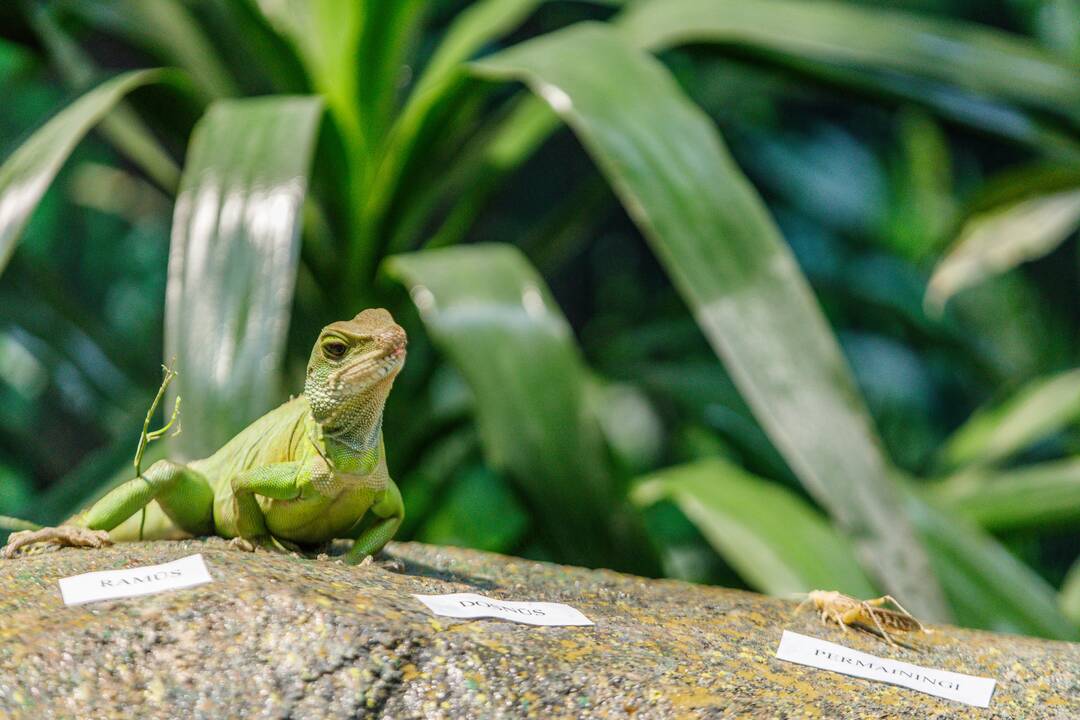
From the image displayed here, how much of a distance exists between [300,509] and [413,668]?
1.07ft

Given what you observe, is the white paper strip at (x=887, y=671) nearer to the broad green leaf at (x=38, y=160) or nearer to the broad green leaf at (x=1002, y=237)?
the broad green leaf at (x=38, y=160)

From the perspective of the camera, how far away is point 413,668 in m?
1.00

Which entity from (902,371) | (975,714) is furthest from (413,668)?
(902,371)

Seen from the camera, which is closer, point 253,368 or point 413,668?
point 413,668

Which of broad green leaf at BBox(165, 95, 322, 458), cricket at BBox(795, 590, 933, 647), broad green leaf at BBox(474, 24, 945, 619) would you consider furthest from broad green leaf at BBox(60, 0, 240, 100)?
cricket at BBox(795, 590, 933, 647)

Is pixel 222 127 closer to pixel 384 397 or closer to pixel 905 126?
pixel 384 397

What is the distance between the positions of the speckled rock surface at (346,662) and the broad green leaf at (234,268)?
0.21 metres

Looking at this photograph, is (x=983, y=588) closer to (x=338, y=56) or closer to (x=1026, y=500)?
(x=1026, y=500)

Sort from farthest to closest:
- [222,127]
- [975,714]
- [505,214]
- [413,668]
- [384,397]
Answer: [505,214] → [222,127] → [384,397] → [975,714] → [413,668]

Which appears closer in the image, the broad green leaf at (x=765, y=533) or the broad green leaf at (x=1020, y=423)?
the broad green leaf at (x=765, y=533)

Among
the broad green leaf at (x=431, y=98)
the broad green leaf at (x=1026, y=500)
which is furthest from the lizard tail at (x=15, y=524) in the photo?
the broad green leaf at (x=1026, y=500)

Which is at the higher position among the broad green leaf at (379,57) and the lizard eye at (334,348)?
the broad green leaf at (379,57)

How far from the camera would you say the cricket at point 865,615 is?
1463 mm

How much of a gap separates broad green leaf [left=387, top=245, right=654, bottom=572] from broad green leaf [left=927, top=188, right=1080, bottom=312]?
3.72 ft
